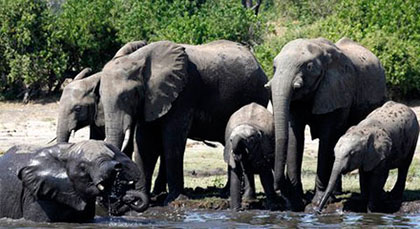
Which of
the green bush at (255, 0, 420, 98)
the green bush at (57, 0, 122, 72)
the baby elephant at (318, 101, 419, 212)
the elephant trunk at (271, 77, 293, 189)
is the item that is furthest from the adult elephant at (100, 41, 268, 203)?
the green bush at (57, 0, 122, 72)

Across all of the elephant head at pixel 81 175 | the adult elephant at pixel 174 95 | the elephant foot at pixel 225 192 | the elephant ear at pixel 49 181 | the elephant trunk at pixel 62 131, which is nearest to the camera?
the elephant head at pixel 81 175

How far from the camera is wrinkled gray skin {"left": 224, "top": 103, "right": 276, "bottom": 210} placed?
15.3m

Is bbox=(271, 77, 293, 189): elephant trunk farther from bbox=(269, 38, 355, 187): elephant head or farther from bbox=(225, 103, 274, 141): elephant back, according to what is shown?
bbox=(225, 103, 274, 141): elephant back

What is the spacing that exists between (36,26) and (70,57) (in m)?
1.10

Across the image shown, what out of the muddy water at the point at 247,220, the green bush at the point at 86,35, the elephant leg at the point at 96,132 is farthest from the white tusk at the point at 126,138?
the green bush at the point at 86,35

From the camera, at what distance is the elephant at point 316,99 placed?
1546 centimetres

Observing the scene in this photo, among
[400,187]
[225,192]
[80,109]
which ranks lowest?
[225,192]

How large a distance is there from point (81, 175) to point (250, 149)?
2839 millimetres

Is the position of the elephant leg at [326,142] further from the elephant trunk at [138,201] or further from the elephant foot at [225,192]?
the elephant trunk at [138,201]

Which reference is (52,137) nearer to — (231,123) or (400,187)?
(231,123)

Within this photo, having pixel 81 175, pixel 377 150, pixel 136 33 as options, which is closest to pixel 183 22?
pixel 136 33

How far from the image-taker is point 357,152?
590 inches

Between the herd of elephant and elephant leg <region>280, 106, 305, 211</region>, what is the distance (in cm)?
2

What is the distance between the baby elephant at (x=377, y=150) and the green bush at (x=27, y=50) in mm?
14178
